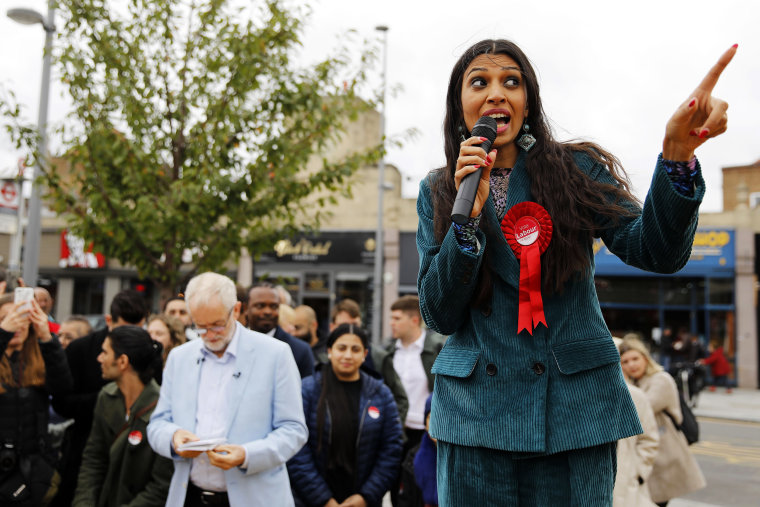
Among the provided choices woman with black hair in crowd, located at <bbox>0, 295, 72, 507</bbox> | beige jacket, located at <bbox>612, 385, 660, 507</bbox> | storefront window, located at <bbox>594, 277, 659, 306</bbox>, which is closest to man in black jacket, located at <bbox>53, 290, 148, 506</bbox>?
woman with black hair in crowd, located at <bbox>0, 295, 72, 507</bbox>

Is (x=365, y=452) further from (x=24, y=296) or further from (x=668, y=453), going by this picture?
(x=668, y=453)

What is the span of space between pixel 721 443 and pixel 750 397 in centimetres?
852

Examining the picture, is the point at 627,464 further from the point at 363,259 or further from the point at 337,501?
the point at 363,259

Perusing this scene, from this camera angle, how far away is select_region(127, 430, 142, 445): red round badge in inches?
154

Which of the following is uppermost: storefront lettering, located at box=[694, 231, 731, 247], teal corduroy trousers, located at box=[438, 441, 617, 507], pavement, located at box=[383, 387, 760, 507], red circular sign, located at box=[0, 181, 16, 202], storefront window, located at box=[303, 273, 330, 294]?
storefront lettering, located at box=[694, 231, 731, 247]

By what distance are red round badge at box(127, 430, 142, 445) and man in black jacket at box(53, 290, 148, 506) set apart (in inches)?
38.6

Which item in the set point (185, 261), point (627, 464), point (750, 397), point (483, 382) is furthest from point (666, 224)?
point (750, 397)

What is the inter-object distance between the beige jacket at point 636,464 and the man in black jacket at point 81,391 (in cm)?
363

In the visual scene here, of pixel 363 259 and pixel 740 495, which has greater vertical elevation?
pixel 363 259

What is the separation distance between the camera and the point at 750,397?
19.2m

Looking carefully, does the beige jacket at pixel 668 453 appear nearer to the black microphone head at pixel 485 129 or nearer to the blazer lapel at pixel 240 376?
the blazer lapel at pixel 240 376

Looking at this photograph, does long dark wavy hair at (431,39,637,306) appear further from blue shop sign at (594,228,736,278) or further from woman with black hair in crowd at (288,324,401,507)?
blue shop sign at (594,228,736,278)

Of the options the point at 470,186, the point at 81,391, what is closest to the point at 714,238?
the point at 81,391

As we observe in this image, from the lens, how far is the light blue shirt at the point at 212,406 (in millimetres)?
3324
